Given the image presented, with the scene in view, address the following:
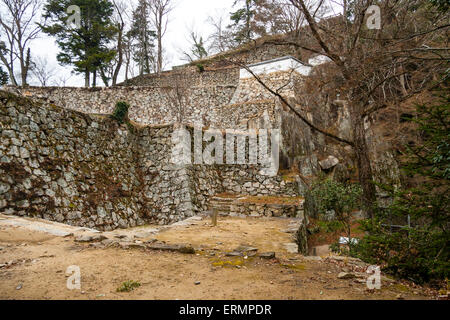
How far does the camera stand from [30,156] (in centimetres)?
664

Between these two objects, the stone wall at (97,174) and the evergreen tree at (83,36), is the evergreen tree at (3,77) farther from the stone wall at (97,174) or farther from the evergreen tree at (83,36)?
the stone wall at (97,174)

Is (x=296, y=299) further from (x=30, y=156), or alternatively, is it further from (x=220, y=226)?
(x=30, y=156)

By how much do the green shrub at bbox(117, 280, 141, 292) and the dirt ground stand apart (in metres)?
0.05

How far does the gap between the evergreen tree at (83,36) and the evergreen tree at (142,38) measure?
374 centimetres

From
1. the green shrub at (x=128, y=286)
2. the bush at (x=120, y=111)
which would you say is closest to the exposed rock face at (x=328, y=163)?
the bush at (x=120, y=111)

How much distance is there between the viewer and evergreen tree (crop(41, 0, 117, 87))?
20.7m

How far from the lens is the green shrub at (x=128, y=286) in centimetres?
257

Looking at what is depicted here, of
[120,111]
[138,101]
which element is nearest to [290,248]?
[120,111]

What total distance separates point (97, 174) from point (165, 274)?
6.23m

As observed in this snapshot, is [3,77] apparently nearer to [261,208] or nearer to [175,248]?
[261,208]

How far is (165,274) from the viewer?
3.08 meters

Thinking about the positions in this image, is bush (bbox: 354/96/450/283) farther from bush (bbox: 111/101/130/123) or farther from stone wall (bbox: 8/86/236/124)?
stone wall (bbox: 8/86/236/124)
